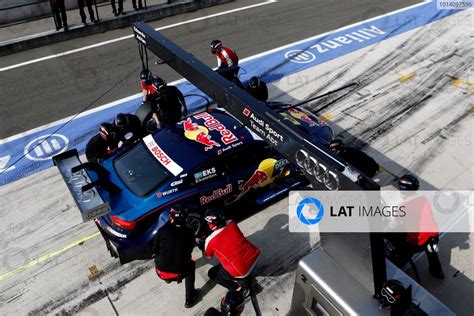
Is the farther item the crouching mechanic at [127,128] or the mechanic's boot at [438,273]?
the crouching mechanic at [127,128]

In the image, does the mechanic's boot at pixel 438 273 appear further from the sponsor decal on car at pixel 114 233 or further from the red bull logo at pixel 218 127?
the sponsor decal on car at pixel 114 233

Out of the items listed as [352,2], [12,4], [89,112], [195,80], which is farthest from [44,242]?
[352,2]

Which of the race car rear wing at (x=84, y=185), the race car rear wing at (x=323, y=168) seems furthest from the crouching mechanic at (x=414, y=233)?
the race car rear wing at (x=84, y=185)

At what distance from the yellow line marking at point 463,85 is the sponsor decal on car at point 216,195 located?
791 centimetres

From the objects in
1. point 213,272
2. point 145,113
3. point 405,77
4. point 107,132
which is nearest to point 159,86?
point 145,113

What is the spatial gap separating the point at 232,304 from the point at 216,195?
1.96 meters

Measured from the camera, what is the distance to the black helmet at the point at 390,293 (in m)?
4.13

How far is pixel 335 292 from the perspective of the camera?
4555mm

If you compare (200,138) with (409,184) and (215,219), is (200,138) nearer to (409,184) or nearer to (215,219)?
(215,219)

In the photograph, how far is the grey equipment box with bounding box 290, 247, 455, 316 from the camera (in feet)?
14.6

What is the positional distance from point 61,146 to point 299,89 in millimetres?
6313

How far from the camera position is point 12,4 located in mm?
15492

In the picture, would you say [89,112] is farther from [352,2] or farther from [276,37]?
[352,2]

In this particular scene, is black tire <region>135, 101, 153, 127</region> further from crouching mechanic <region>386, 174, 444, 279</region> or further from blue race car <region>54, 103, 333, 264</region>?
crouching mechanic <region>386, 174, 444, 279</region>
